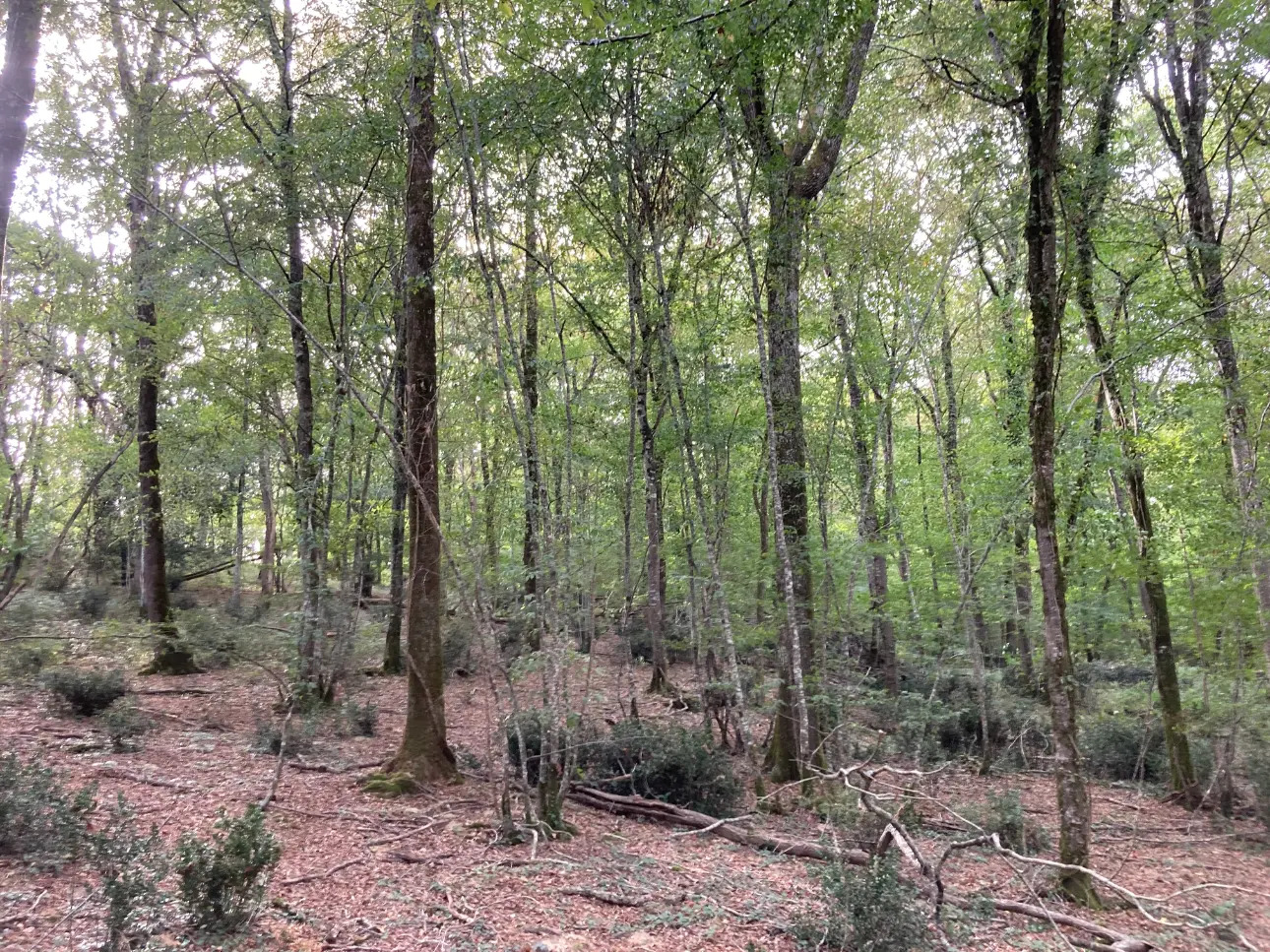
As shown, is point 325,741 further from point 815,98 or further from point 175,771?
point 815,98

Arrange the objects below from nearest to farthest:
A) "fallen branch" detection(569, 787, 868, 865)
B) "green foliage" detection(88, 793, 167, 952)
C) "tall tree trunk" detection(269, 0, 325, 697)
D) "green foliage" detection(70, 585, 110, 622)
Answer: "green foliage" detection(88, 793, 167, 952) < "fallen branch" detection(569, 787, 868, 865) < "tall tree trunk" detection(269, 0, 325, 697) < "green foliage" detection(70, 585, 110, 622)

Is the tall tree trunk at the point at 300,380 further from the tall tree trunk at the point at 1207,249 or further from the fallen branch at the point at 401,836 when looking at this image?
the tall tree trunk at the point at 1207,249

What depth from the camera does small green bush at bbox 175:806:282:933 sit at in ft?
10.7

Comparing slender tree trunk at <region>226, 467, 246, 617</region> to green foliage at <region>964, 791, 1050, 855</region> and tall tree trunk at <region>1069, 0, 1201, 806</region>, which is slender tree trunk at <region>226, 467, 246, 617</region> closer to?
green foliage at <region>964, 791, 1050, 855</region>

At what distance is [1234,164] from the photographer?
8516 mm

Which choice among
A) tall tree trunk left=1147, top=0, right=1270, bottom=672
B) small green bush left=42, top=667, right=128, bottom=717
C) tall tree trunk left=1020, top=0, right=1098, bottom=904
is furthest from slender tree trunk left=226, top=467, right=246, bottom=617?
tall tree trunk left=1147, top=0, right=1270, bottom=672

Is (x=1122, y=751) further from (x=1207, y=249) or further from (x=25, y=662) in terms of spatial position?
(x=25, y=662)

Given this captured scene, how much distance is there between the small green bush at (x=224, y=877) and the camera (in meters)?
3.27

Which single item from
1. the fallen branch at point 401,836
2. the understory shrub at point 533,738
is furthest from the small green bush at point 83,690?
the fallen branch at point 401,836

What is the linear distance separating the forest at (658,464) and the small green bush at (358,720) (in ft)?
0.23

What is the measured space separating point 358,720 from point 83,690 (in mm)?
3122

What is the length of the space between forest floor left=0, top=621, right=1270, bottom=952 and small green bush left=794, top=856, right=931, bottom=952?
0.23 m

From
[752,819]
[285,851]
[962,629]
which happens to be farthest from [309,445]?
[962,629]

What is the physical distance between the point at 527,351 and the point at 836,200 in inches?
261
